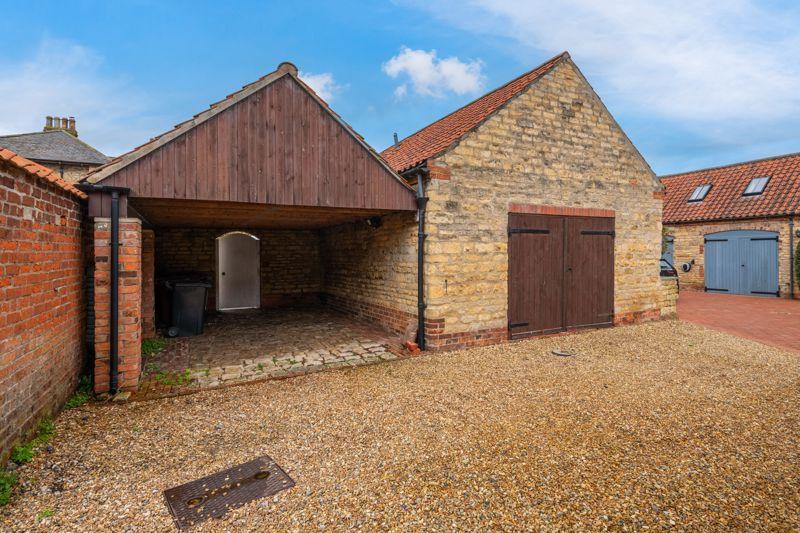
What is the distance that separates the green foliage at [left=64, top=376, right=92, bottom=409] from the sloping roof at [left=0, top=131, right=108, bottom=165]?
677 inches

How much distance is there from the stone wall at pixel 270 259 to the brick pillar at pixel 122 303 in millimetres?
6431

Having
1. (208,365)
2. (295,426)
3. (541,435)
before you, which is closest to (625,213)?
(541,435)

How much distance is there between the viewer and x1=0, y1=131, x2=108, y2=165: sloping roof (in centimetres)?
1713

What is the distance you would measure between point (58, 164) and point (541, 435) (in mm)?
21873

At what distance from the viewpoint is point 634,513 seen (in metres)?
2.63

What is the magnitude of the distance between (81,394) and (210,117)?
381 cm

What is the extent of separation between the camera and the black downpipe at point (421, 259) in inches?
267

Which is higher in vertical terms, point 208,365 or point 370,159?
point 370,159

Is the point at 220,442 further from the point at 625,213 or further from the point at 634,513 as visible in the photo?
the point at 625,213

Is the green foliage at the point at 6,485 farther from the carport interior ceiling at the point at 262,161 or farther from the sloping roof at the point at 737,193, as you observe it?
the sloping roof at the point at 737,193

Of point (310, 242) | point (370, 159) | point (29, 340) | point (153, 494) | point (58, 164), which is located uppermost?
point (58, 164)

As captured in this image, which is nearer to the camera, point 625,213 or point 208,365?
point 208,365

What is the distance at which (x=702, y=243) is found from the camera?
17016 millimetres

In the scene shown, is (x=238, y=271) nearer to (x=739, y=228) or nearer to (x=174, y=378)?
(x=174, y=378)
